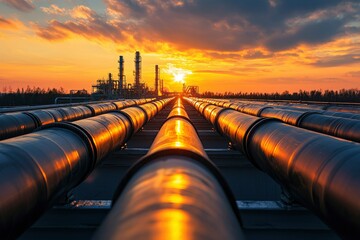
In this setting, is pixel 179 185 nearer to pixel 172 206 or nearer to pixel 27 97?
pixel 172 206

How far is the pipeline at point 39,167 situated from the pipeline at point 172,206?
82 cm

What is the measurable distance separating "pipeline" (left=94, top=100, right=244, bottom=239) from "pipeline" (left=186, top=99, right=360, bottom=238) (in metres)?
0.83

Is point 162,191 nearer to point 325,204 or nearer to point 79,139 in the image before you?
point 325,204

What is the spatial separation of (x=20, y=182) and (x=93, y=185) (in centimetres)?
522

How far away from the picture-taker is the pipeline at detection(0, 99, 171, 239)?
2.64 m

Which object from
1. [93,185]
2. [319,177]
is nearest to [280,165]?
[319,177]

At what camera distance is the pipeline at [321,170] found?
8.27 feet

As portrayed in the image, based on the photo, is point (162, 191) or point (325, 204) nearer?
point (162, 191)

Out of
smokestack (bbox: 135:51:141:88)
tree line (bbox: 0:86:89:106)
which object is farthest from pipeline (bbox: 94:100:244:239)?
smokestack (bbox: 135:51:141:88)

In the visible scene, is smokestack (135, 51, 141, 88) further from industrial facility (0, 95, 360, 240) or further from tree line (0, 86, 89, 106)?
industrial facility (0, 95, 360, 240)

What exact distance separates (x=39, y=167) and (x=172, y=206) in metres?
1.87

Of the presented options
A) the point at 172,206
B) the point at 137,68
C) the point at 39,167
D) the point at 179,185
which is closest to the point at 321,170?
the point at 179,185

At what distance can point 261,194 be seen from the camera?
7902 mm

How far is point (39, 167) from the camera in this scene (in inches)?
124
